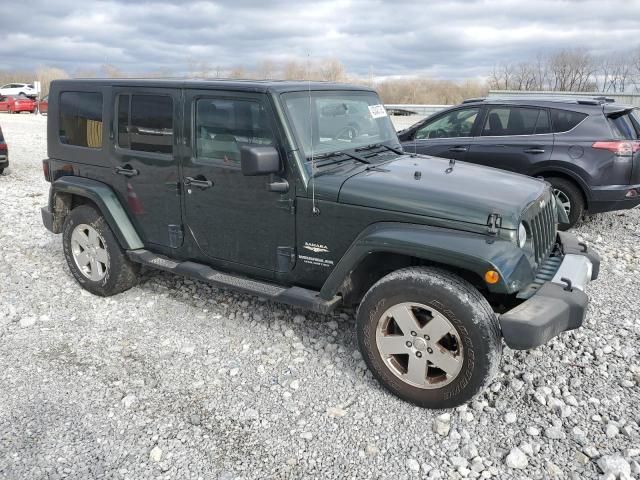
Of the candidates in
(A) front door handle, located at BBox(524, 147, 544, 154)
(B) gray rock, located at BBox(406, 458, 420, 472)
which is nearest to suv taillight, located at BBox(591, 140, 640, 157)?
(A) front door handle, located at BBox(524, 147, 544, 154)

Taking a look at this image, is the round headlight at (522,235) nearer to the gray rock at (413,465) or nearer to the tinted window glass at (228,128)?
the gray rock at (413,465)

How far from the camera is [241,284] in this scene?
4047mm

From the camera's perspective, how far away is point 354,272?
3.67 m

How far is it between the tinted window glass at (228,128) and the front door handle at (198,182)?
17cm

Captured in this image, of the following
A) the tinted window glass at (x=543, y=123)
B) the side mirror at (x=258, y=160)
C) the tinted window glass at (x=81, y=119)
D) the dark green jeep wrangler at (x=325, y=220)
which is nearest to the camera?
the dark green jeep wrangler at (x=325, y=220)

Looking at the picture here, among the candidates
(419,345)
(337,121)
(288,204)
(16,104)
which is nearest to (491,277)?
(419,345)

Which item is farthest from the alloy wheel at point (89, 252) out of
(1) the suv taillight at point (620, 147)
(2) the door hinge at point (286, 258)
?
(1) the suv taillight at point (620, 147)

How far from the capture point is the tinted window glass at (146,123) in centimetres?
427

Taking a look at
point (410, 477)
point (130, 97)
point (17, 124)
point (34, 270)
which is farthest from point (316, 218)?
point (17, 124)

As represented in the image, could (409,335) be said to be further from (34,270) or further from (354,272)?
(34,270)

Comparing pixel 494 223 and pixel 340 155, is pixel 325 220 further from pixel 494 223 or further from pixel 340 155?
pixel 494 223

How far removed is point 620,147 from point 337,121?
4.52 meters

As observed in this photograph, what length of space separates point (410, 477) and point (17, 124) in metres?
25.0

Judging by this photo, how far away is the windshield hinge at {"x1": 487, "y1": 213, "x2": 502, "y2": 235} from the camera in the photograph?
3.12 meters
